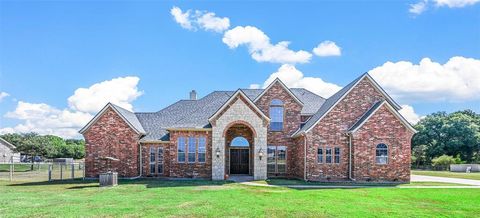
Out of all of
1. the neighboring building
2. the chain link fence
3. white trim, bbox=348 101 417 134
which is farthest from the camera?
the neighboring building

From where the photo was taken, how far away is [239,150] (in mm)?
31234

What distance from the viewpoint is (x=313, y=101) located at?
3397 centimetres

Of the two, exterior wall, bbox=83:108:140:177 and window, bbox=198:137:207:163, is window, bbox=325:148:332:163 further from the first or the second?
exterior wall, bbox=83:108:140:177

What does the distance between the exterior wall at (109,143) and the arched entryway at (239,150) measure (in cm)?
643

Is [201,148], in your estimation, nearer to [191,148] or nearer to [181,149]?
[191,148]

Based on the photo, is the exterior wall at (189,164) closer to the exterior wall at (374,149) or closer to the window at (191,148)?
the window at (191,148)

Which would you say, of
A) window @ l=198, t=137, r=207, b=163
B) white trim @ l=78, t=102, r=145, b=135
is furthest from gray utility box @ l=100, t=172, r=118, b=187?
window @ l=198, t=137, r=207, b=163

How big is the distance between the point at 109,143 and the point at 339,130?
50.4 feet

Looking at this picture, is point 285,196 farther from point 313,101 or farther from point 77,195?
point 313,101

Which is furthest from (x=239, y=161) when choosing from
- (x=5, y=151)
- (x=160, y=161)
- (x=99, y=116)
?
(x=5, y=151)

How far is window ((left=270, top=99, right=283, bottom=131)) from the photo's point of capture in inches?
1225

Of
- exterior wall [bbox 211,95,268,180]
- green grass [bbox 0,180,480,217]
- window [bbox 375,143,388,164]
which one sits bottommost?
green grass [bbox 0,180,480,217]

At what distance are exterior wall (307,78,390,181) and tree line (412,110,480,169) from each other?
1293 inches

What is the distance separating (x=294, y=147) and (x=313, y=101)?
477 centimetres
